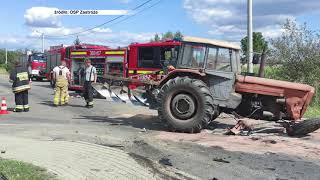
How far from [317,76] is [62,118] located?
11317mm

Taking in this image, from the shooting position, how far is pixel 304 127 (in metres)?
12.1

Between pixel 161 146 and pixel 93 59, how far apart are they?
15542mm

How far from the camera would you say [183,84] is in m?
12.9

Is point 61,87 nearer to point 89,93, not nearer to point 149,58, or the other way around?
point 89,93

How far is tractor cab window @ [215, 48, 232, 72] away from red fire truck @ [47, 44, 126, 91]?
421 inches

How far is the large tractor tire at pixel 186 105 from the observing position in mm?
12695

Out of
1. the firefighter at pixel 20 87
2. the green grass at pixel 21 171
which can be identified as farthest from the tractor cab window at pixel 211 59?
the firefighter at pixel 20 87

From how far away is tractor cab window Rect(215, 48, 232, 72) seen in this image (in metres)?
13.3

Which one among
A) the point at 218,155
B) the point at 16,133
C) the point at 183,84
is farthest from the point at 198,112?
the point at 16,133

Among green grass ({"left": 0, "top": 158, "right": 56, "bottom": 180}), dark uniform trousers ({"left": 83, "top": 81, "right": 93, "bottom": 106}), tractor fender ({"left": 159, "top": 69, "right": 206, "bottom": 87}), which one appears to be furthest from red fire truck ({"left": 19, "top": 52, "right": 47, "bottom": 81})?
green grass ({"left": 0, "top": 158, "right": 56, "bottom": 180})

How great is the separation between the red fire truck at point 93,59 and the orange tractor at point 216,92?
10.6 metres

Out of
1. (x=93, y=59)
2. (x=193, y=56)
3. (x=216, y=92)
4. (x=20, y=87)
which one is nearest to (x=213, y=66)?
(x=193, y=56)

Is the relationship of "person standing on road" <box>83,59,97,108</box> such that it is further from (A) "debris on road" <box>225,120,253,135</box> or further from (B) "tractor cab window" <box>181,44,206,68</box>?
(A) "debris on road" <box>225,120,253,135</box>

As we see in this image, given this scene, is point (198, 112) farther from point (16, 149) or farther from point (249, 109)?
point (16, 149)
